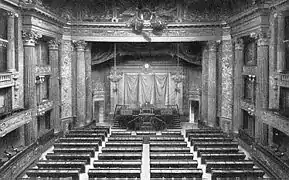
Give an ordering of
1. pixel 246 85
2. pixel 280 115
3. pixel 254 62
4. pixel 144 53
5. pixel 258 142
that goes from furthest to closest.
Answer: pixel 144 53 < pixel 246 85 < pixel 254 62 < pixel 258 142 < pixel 280 115

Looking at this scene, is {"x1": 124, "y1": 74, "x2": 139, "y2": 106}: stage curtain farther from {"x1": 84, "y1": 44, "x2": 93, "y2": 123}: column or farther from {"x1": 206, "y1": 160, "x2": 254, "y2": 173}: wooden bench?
{"x1": 206, "y1": 160, "x2": 254, "y2": 173}: wooden bench

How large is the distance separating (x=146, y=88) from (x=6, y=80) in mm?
16060

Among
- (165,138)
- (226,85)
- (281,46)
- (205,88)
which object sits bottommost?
(165,138)

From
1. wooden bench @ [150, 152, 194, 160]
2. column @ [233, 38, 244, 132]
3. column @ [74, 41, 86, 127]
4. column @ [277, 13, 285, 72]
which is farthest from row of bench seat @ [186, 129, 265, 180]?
column @ [74, 41, 86, 127]

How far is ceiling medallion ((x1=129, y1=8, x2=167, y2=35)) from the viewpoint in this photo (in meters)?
26.5

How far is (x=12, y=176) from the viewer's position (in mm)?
16094

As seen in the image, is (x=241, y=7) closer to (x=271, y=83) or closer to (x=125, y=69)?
(x=271, y=83)

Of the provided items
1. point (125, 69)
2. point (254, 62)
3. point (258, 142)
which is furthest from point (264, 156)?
point (125, 69)

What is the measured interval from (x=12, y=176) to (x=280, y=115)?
12.8m

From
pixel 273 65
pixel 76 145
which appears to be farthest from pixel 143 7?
pixel 76 145

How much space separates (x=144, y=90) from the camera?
3253cm

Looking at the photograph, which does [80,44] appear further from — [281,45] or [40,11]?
[281,45]

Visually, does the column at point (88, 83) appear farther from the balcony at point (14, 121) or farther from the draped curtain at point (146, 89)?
the balcony at point (14, 121)

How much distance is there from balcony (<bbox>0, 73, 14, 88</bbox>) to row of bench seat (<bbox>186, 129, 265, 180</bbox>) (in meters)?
10.6
